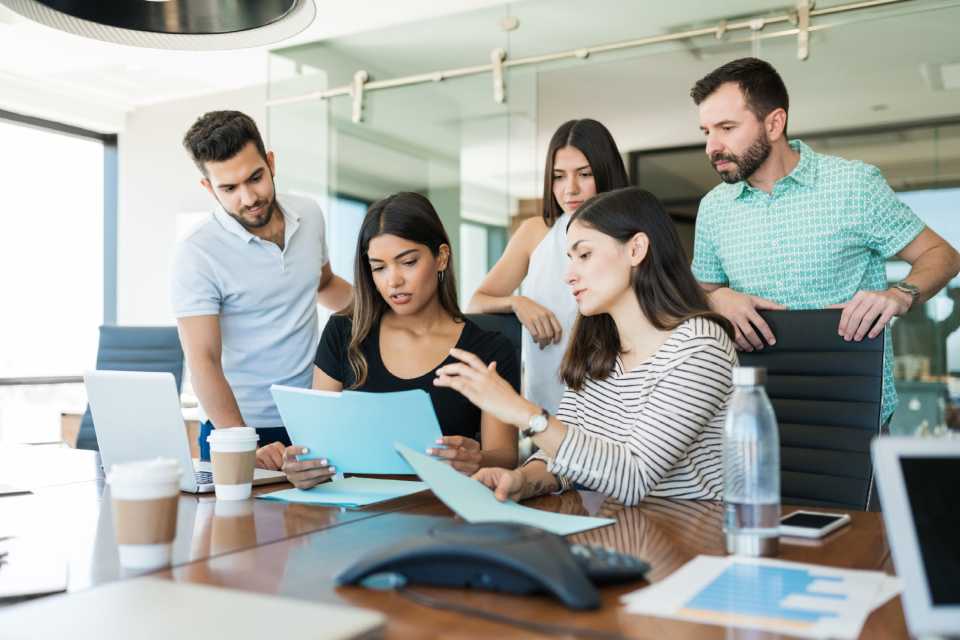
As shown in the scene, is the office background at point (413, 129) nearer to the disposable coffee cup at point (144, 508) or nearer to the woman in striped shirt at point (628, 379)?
the woman in striped shirt at point (628, 379)

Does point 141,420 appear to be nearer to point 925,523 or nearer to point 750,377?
point 750,377

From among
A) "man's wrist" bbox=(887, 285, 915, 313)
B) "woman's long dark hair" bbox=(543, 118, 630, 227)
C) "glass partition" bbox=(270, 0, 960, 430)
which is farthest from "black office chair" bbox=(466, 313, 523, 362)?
"glass partition" bbox=(270, 0, 960, 430)

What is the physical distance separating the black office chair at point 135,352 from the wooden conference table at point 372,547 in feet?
6.51

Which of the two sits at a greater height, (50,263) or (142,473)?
(50,263)

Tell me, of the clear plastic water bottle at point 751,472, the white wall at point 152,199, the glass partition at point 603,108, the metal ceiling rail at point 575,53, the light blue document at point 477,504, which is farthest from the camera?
the white wall at point 152,199

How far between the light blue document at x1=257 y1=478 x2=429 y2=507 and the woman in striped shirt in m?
0.21

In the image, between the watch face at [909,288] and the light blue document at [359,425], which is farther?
the watch face at [909,288]

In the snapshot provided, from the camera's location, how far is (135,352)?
12.2 feet

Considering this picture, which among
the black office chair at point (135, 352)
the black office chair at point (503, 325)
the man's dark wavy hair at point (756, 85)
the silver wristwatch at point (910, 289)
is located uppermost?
the man's dark wavy hair at point (756, 85)

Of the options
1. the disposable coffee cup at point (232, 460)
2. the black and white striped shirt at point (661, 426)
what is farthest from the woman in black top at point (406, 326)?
the disposable coffee cup at point (232, 460)

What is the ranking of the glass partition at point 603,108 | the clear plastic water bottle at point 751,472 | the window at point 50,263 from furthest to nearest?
the window at point 50,263
the glass partition at point 603,108
the clear plastic water bottle at point 751,472

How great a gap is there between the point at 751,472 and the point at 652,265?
0.63 metres

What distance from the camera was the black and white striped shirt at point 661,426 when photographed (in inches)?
56.4

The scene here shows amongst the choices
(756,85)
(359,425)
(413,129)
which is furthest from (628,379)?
(413,129)
